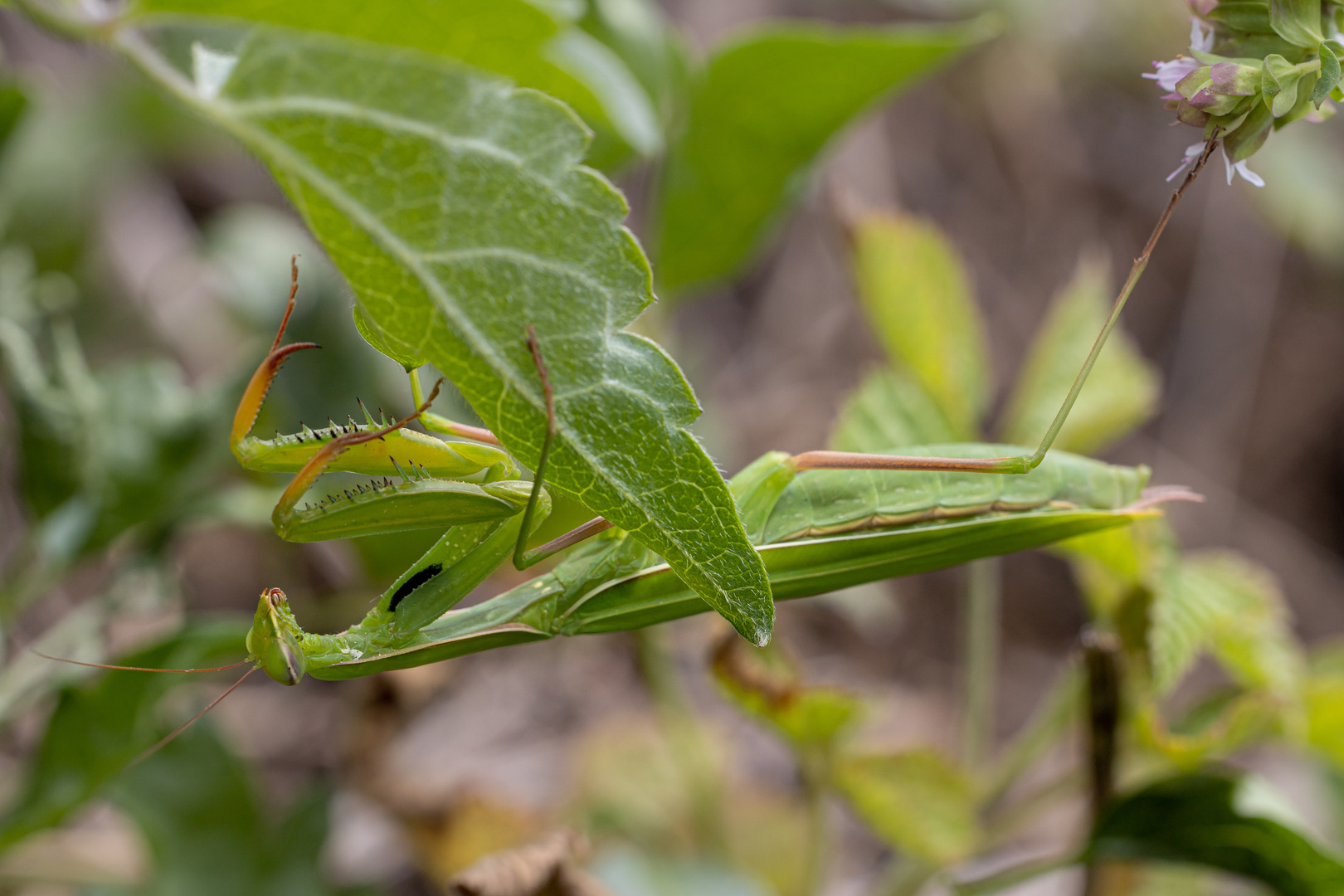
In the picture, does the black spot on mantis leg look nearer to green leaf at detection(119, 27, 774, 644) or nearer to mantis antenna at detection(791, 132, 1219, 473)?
green leaf at detection(119, 27, 774, 644)

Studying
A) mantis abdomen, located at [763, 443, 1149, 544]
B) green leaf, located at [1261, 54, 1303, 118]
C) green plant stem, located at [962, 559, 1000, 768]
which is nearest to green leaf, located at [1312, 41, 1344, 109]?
green leaf, located at [1261, 54, 1303, 118]

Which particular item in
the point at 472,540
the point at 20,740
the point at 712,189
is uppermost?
the point at 712,189

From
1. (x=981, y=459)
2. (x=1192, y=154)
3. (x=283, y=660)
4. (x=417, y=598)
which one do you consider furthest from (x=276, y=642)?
(x=1192, y=154)

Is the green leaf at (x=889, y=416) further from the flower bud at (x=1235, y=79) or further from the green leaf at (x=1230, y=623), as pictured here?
the flower bud at (x=1235, y=79)

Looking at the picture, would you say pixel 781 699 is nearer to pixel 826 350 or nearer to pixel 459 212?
pixel 459 212

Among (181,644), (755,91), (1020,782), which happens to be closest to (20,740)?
(181,644)

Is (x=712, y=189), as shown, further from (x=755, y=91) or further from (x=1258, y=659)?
(x=1258, y=659)
